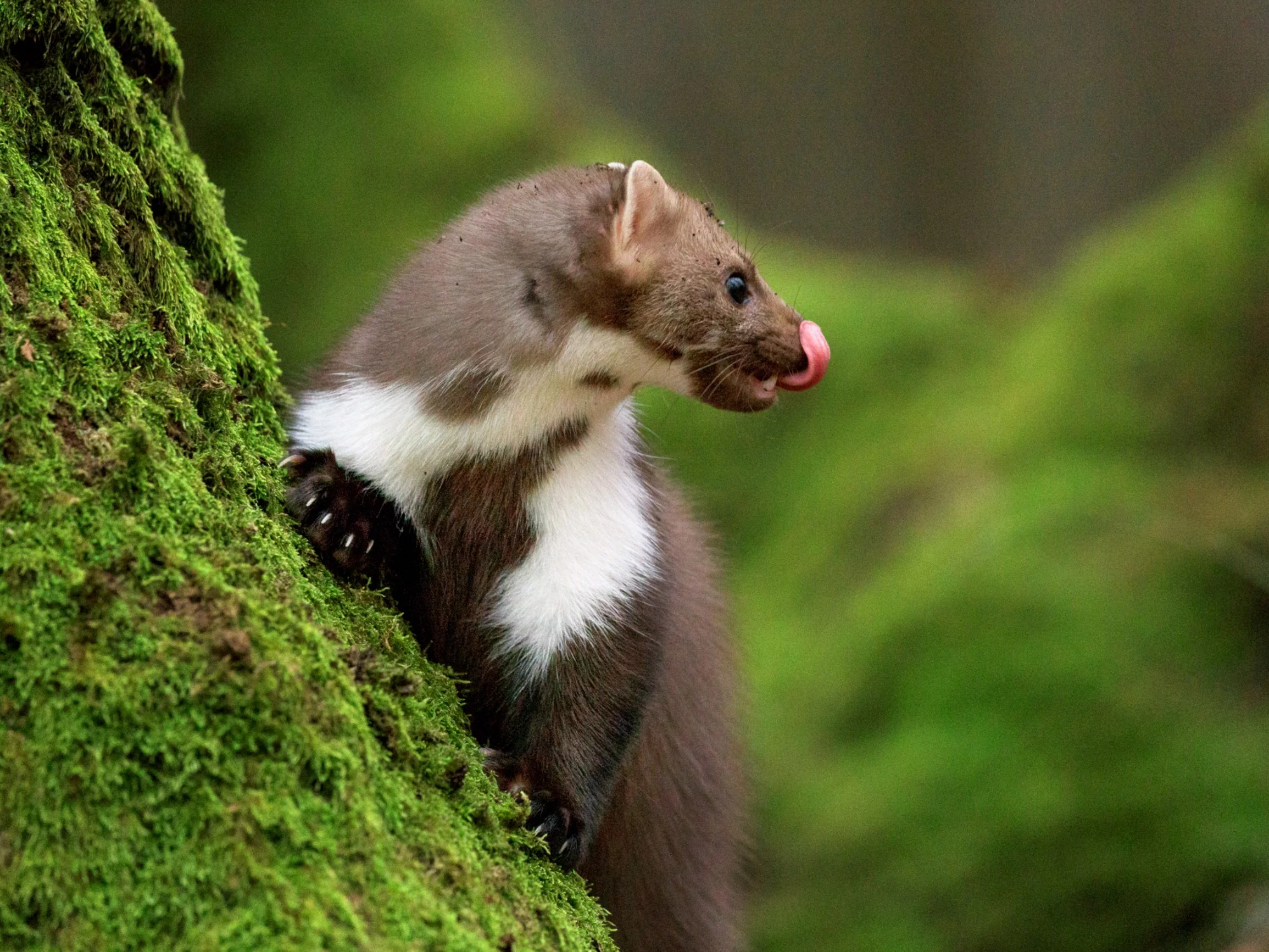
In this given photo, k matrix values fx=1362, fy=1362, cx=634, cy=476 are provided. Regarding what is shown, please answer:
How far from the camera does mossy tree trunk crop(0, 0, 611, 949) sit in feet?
7.39

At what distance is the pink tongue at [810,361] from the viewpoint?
3857 mm

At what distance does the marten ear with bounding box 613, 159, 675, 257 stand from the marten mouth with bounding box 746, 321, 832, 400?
20.5 inches

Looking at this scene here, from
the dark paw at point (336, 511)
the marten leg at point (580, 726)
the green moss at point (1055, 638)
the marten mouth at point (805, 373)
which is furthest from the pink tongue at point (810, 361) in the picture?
the green moss at point (1055, 638)

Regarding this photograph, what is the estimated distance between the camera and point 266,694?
94.9 inches

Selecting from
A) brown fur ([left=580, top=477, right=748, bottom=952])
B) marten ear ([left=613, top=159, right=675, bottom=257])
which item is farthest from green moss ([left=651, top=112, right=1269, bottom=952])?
marten ear ([left=613, top=159, right=675, bottom=257])

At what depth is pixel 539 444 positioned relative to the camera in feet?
11.7

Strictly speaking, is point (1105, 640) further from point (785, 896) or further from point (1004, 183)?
point (1004, 183)

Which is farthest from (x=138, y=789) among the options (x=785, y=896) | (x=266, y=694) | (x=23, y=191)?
(x=785, y=896)

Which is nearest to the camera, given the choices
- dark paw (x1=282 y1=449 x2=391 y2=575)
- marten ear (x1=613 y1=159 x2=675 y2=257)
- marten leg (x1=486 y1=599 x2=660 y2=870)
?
dark paw (x1=282 y1=449 x2=391 y2=575)

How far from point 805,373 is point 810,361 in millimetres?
38

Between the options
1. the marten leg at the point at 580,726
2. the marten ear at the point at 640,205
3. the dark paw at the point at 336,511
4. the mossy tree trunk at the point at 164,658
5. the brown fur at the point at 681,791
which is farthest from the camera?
the brown fur at the point at 681,791

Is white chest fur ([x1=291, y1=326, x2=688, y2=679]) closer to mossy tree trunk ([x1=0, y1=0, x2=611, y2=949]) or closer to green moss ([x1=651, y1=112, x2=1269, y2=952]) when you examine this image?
mossy tree trunk ([x1=0, y1=0, x2=611, y2=949])

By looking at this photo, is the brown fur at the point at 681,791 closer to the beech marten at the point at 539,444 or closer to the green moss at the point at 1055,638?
the beech marten at the point at 539,444

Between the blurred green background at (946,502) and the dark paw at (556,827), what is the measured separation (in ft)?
A: 4.70
